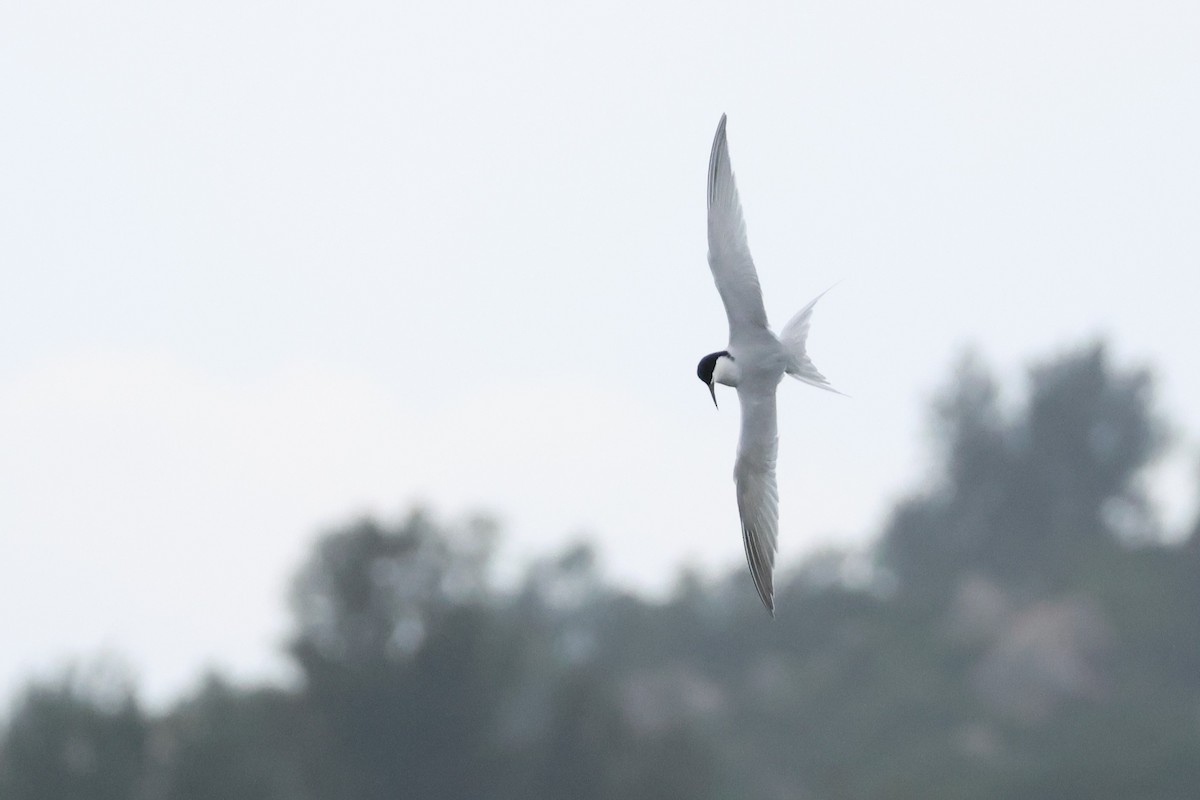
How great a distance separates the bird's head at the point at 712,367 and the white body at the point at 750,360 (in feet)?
0.04

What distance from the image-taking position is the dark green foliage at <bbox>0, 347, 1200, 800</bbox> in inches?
1812

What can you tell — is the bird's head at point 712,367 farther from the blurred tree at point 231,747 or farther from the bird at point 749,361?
A: the blurred tree at point 231,747

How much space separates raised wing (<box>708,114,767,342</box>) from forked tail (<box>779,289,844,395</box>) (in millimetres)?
143

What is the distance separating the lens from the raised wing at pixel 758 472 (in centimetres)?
894

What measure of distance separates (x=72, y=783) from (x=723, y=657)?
26.1 m

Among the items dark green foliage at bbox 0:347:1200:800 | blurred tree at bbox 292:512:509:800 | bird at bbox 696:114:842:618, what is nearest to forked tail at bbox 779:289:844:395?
bird at bbox 696:114:842:618

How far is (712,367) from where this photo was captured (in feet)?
30.4

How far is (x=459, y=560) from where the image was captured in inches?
2041

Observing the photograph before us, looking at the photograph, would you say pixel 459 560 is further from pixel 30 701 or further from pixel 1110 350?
pixel 1110 350

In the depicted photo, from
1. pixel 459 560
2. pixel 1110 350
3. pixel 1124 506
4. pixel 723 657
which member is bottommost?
pixel 459 560

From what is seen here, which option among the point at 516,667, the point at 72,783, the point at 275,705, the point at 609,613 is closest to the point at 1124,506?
the point at 609,613

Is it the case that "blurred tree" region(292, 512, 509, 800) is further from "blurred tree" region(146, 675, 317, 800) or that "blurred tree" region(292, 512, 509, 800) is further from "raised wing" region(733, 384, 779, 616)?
"raised wing" region(733, 384, 779, 616)

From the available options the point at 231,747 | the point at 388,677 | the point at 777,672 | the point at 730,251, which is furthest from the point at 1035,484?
the point at 730,251

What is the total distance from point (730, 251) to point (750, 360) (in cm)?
60
